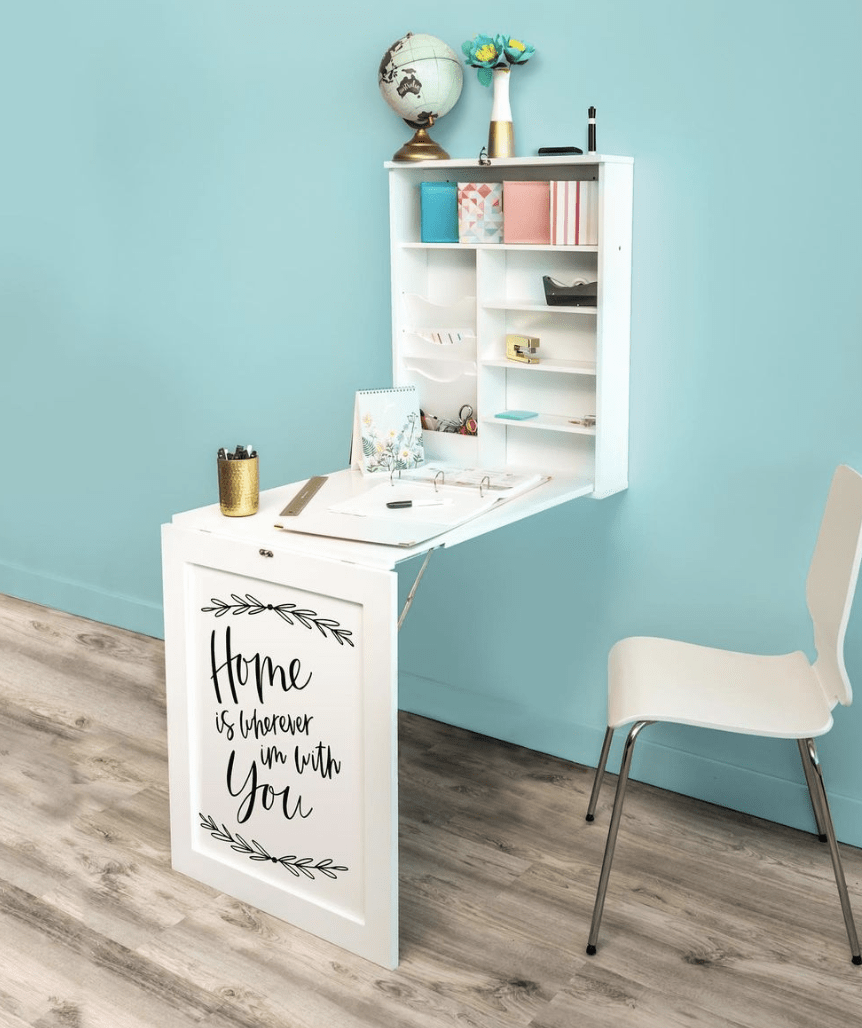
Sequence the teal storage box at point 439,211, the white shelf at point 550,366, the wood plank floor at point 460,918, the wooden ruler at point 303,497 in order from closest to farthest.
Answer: the wood plank floor at point 460,918 < the wooden ruler at point 303,497 < the white shelf at point 550,366 < the teal storage box at point 439,211

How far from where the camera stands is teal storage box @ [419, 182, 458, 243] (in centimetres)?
256

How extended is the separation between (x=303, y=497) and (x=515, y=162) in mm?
833

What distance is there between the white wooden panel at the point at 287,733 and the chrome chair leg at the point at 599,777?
0.52 metres

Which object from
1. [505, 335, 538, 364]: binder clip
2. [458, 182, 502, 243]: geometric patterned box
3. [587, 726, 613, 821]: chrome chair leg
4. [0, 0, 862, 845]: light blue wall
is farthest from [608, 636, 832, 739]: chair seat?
[458, 182, 502, 243]: geometric patterned box

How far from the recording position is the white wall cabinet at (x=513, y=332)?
8.04 ft

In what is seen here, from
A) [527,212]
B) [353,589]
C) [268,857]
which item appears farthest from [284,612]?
[527,212]

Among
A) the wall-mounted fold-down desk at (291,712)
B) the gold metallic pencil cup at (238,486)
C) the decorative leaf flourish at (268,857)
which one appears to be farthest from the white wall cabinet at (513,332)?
the decorative leaf flourish at (268,857)

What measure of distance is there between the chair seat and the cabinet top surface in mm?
978

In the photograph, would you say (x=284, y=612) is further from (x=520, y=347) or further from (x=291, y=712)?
(x=520, y=347)

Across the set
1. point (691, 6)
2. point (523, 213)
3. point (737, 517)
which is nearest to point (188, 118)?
point (523, 213)

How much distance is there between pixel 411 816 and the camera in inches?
101

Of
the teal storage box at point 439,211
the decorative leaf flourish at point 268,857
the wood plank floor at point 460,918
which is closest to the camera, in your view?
the wood plank floor at point 460,918

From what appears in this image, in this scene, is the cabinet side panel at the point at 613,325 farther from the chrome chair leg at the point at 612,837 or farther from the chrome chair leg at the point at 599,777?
the chrome chair leg at the point at 612,837

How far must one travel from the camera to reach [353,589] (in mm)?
1944
